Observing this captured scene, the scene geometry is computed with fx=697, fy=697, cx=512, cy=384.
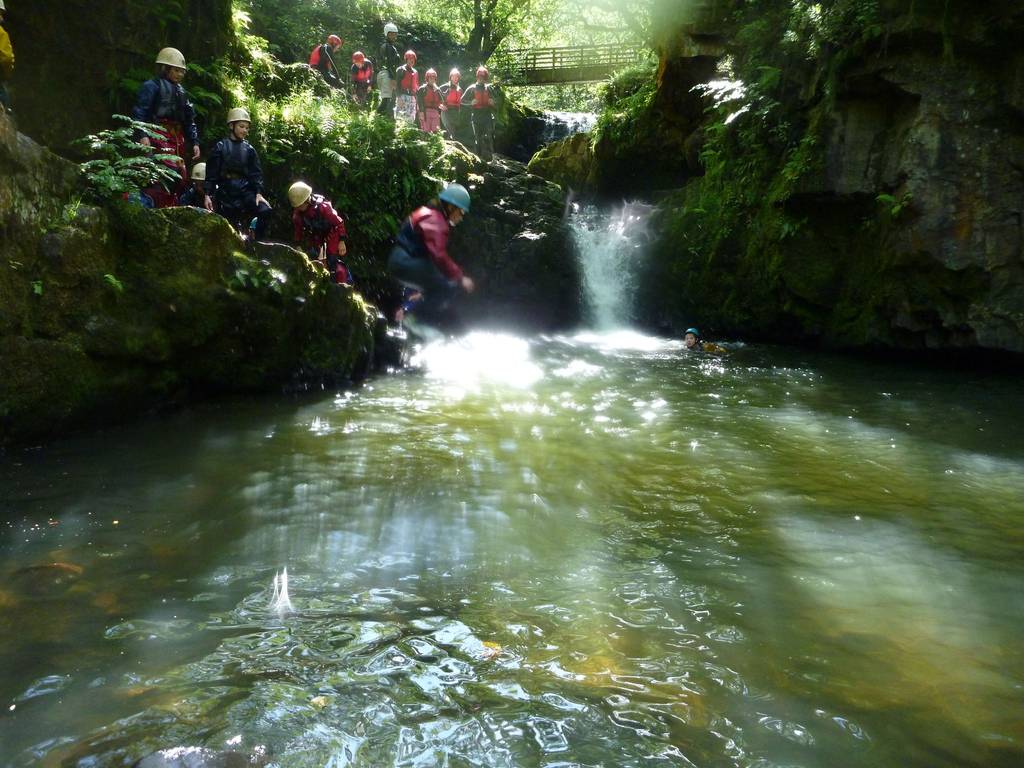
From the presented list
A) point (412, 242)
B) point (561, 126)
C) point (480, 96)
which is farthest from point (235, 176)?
point (561, 126)

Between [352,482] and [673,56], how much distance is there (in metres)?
14.6

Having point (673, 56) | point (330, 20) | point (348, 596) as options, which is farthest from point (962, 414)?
point (330, 20)

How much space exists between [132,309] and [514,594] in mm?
5186

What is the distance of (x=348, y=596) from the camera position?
3.61 m

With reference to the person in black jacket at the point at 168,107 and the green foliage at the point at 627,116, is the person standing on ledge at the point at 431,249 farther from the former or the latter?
the green foliage at the point at 627,116

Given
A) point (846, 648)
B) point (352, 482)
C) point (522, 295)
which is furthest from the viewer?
point (522, 295)

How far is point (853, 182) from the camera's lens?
11.7 m

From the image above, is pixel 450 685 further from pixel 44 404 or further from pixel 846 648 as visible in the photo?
pixel 44 404

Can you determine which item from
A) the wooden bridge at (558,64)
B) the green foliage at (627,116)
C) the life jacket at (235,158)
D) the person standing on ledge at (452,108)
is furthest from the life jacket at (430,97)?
the wooden bridge at (558,64)

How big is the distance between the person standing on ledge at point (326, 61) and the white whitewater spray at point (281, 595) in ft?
50.4

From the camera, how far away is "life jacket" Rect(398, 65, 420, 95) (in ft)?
53.8

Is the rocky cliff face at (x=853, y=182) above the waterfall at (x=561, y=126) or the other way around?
the other way around

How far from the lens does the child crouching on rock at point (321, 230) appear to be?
32.7ft

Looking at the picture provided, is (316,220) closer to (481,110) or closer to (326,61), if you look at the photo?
(326,61)
